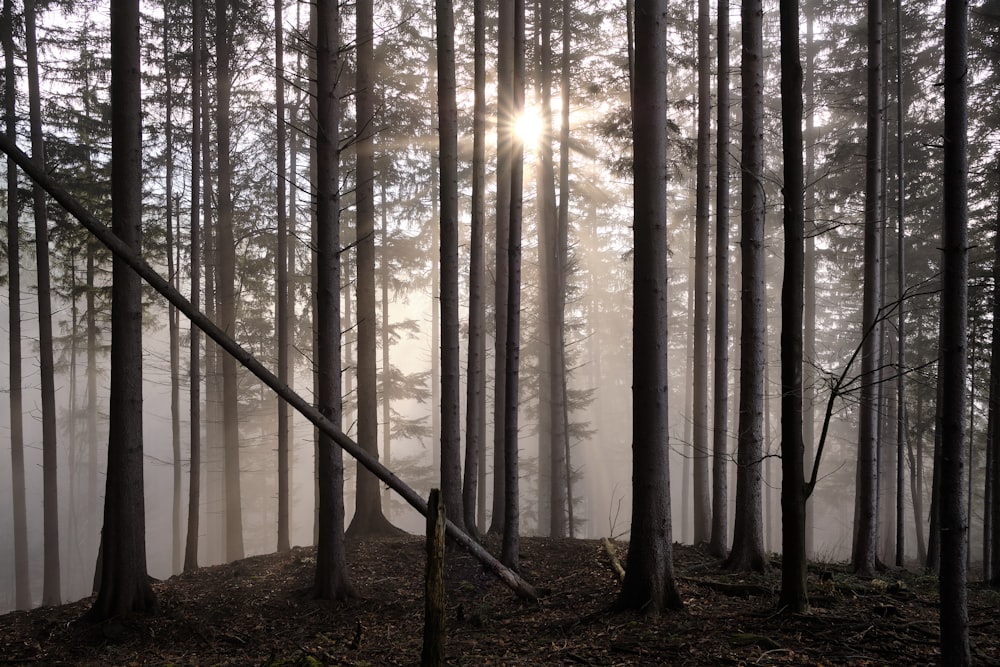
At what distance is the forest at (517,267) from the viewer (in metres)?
6.43

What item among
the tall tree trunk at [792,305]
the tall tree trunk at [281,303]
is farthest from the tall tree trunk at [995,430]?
the tall tree trunk at [281,303]

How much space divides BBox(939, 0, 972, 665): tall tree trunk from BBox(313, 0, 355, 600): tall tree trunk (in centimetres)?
654

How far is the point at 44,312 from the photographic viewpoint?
14188mm

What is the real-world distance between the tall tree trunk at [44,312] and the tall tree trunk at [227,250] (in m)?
3.61

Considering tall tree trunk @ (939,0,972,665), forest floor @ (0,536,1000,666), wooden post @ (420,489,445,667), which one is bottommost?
forest floor @ (0,536,1000,666)

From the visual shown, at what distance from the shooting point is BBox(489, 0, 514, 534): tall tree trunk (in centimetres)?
1188

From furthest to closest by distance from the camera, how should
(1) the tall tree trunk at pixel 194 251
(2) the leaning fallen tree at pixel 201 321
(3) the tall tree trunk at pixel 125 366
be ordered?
(1) the tall tree trunk at pixel 194 251 < (3) the tall tree trunk at pixel 125 366 < (2) the leaning fallen tree at pixel 201 321

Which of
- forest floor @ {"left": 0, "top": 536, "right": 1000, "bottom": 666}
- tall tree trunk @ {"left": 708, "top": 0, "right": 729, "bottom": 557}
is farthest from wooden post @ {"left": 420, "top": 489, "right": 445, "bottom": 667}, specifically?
tall tree trunk @ {"left": 708, "top": 0, "right": 729, "bottom": 557}

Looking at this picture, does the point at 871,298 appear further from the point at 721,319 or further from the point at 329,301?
the point at 329,301

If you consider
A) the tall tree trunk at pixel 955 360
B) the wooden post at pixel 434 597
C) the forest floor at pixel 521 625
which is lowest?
A: the forest floor at pixel 521 625

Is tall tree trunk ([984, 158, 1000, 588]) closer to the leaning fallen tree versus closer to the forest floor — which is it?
the forest floor

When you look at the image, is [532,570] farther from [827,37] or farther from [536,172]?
[827,37]

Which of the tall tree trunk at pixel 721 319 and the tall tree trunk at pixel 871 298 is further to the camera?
the tall tree trunk at pixel 721 319

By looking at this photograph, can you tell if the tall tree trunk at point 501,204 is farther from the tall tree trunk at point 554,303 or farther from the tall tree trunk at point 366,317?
the tall tree trunk at point 366,317
